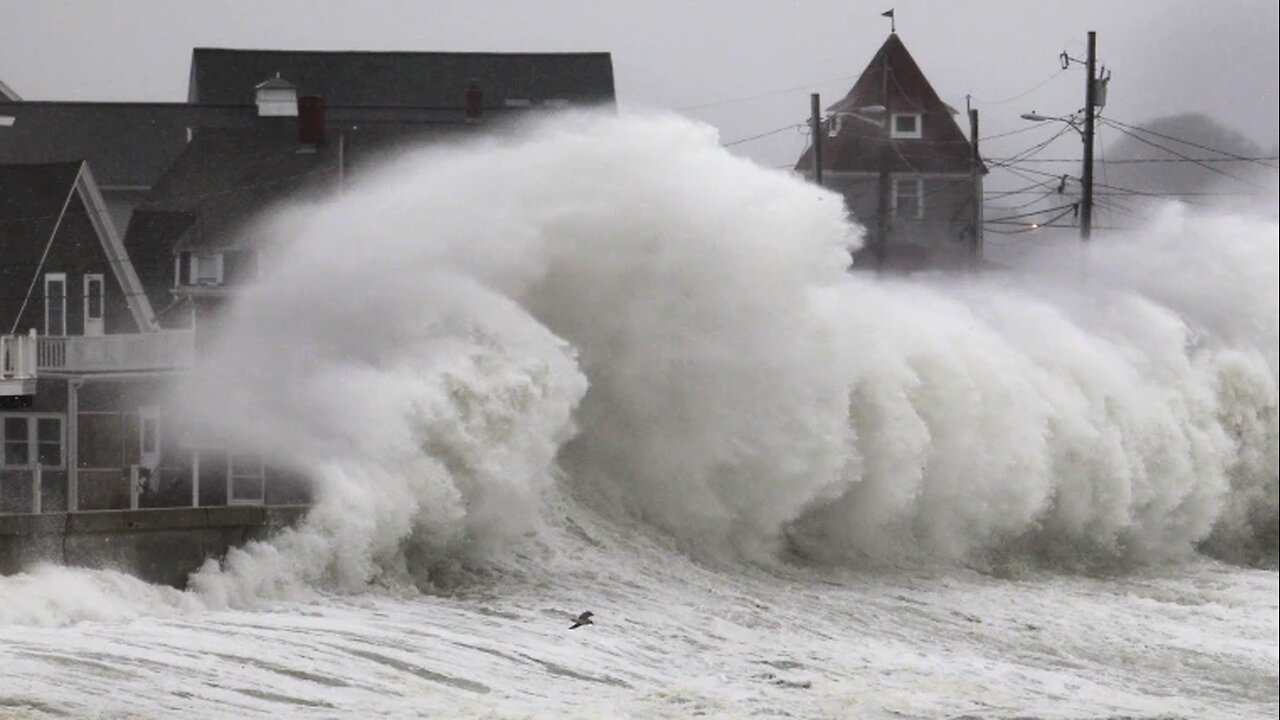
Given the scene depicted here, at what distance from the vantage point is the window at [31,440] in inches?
709

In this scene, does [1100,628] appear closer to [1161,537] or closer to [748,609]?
[748,609]

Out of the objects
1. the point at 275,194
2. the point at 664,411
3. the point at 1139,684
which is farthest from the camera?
the point at 275,194

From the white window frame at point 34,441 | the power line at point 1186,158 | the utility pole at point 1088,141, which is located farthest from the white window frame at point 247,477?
the power line at point 1186,158

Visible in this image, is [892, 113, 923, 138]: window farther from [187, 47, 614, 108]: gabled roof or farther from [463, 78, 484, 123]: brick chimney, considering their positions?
[463, 78, 484, 123]: brick chimney

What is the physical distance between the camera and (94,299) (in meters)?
19.0

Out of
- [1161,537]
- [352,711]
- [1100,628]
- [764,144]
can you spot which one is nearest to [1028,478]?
[1161,537]

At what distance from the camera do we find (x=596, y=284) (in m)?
18.7

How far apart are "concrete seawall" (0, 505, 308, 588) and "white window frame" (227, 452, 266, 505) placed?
1.55 metres

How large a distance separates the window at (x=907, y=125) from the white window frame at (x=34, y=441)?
14.3m

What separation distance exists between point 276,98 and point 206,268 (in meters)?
4.17

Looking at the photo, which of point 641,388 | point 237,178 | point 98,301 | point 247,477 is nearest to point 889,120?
point 237,178

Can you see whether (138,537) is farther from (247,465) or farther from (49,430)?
(49,430)

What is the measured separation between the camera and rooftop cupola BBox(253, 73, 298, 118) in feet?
78.2

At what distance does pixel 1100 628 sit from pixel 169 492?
7.29 meters
